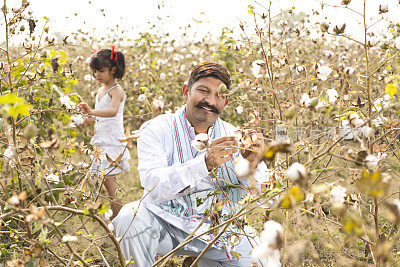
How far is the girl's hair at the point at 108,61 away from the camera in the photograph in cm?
244

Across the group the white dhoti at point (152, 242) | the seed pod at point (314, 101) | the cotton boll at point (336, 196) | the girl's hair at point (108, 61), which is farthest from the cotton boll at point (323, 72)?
the girl's hair at point (108, 61)

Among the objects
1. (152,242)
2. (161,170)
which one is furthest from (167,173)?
(152,242)

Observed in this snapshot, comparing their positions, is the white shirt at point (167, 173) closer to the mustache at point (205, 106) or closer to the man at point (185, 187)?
the man at point (185, 187)

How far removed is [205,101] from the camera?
154 cm

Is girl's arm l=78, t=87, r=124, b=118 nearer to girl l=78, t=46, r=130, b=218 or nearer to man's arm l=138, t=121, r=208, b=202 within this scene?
girl l=78, t=46, r=130, b=218

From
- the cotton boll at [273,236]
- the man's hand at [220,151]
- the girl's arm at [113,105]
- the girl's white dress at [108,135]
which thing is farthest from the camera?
the girl's white dress at [108,135]

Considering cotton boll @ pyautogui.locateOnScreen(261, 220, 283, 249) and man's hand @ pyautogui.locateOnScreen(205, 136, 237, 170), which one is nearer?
cotton boll @ pyautogui.locateOnScreen(261, 220, 283, 249)

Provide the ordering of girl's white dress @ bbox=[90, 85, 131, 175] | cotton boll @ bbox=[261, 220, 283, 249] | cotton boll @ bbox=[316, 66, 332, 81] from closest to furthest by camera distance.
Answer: cotton boll @ bbox=[261, 220, 283, 249], cotton boll @ bbox=[316, 66, 332, 81], girl's white dress @ bbox=[90, 85, 131, 175]

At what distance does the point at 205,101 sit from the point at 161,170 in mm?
346

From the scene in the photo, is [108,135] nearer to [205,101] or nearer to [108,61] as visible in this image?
[108,61]

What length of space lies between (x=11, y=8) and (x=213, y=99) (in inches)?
29.5

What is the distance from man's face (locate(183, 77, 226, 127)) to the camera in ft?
5.05

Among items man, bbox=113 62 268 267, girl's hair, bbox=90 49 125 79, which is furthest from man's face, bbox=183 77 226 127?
girl's hair, bbox=90 49 125 79

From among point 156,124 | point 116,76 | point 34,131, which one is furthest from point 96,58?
point 34,131
